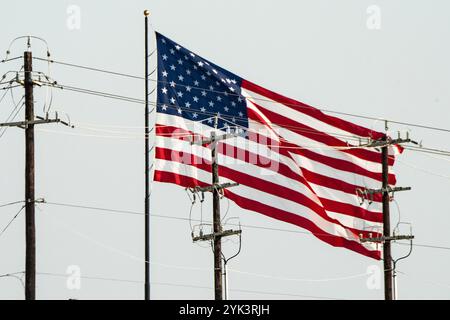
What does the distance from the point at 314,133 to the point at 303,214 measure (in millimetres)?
2829

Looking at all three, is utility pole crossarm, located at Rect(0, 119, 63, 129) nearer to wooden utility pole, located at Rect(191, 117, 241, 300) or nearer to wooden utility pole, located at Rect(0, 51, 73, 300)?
wooden utility pole, located at Rect(0, 51, 73, 300)

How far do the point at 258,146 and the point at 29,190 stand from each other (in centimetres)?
896

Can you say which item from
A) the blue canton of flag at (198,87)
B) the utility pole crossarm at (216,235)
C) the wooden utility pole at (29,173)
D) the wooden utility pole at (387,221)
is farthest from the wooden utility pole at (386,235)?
the wooden utility pole at (29,173)

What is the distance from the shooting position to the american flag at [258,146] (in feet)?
173

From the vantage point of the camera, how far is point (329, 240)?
2175 inches

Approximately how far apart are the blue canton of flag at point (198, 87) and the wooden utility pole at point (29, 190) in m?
5.76

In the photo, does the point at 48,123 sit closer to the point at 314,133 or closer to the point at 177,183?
the point at 177,183

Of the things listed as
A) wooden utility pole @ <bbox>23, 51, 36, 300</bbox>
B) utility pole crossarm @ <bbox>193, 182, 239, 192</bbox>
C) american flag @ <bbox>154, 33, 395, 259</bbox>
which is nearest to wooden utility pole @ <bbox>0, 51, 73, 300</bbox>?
wooden utility pole @ <bbox>23, 51, 36, 300</bbox>

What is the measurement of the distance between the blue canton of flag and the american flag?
31 millimetres

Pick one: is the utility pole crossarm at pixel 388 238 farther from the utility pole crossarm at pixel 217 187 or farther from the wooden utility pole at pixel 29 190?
the wooden utility pole at pixel 29 190

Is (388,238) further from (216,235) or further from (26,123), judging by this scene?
(26,123)

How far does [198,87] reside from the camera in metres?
53.8

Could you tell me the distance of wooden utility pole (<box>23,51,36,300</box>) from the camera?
155ft
